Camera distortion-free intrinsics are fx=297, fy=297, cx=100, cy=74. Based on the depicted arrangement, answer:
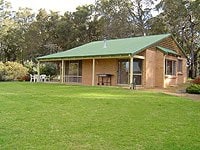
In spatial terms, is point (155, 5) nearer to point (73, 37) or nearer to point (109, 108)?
point (73, 37)

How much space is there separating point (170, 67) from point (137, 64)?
11.1ft

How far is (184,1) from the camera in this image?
34.9 meters

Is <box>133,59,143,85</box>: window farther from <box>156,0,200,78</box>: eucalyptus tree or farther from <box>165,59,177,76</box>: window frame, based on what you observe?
<box>156,0,200,78</box>: eucalyptus tree

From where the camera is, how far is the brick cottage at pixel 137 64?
21.1 m

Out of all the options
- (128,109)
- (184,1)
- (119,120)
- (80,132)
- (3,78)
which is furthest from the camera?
(184,1)

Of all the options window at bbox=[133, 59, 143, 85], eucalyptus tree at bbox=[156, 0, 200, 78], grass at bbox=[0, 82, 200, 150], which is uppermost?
eucalyptus tree at bbox=[156, 0, 200, 78]

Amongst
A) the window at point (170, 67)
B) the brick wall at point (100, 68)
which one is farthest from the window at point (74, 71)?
the window at point (170, 67)

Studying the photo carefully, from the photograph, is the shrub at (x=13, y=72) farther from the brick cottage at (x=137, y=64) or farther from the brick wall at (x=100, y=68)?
the brick wall at (x=100, y=68)

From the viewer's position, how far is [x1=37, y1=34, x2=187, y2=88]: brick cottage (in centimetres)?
2114

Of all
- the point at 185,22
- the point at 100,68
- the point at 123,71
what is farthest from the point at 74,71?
the point at 185,22

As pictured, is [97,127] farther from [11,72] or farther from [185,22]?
[185,22]

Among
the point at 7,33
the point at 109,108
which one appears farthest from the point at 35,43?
the point at 109,108

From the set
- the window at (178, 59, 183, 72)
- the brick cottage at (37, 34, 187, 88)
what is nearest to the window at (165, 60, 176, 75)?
the brick cottage at (37, 34, 187, 88)

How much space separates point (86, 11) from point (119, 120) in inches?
1492
